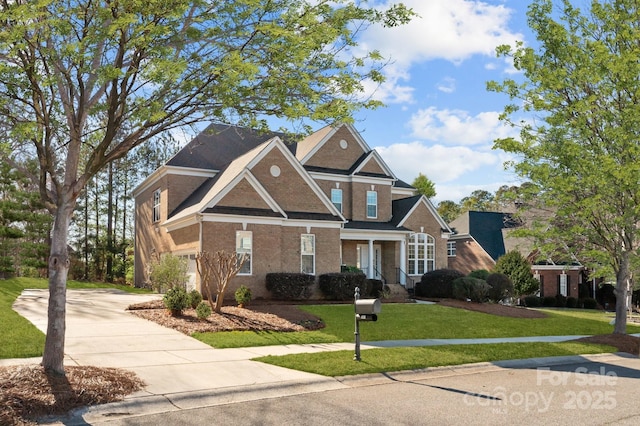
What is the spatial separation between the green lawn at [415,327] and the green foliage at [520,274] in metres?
10.1

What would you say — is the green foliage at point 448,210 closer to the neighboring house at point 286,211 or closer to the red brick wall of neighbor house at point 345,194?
the neighboring house at point 286,211

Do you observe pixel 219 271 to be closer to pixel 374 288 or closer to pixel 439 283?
pixel 374 288

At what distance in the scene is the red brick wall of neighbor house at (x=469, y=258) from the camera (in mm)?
43844

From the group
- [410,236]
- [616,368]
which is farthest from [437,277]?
[616,368]

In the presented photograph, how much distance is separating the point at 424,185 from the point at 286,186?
3215 cm

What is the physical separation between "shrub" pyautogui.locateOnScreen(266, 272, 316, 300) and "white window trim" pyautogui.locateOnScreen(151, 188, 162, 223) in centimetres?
951

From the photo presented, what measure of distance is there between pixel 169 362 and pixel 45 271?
32739 millimetres

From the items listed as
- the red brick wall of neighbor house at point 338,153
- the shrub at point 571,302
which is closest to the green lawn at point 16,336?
the red brick wall of neighbor house at point 338,153

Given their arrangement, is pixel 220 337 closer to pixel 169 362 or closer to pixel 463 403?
pixel 169 362

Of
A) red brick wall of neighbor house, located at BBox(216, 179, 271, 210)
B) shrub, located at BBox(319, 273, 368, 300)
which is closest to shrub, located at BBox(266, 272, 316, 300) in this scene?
shrub, located at BBox(319, 273, 368, 300)

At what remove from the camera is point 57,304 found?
8781 millimetres

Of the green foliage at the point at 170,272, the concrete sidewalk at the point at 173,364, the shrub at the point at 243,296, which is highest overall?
the green foliage at the point at 170,272

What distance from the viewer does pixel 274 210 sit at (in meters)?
25.0

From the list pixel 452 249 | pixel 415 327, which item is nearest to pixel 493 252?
pixel 452 249
